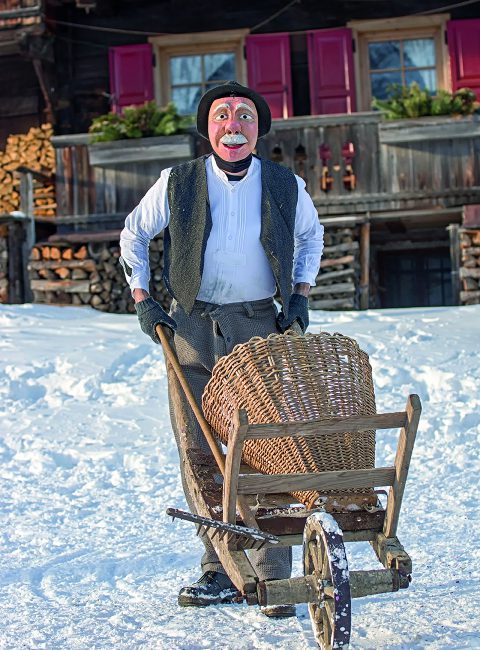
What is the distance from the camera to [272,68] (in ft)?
42.5

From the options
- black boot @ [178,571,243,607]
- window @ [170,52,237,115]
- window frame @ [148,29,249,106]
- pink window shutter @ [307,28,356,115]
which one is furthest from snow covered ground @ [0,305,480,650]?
window frame @ [148,29,249,106]

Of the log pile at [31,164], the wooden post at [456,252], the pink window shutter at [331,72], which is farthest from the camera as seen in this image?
the log pile at [31,164]

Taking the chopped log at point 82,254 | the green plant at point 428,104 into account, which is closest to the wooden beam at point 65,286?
the chopped log at point 82,254

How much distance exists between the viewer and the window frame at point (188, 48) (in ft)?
43.5

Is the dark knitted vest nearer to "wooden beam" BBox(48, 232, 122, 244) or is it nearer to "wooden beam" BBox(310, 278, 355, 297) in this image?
"wooden beam" BBox(310, 278, 355, 297)

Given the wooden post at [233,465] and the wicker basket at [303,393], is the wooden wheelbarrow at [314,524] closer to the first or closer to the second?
the wooden post at [233,465]

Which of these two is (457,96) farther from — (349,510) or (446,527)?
(349,510)

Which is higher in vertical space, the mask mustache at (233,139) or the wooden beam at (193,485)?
the mask mustache at (233,139)

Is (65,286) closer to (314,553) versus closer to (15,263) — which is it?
(15,263)

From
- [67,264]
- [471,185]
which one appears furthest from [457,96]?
[67,264]

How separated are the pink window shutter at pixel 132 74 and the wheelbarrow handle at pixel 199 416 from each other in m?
10.00

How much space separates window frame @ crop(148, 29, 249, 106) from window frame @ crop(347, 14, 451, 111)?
1.47 meters

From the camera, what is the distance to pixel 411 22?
13.0 metres

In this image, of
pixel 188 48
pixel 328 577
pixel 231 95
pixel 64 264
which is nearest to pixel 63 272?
pixel 64 264
